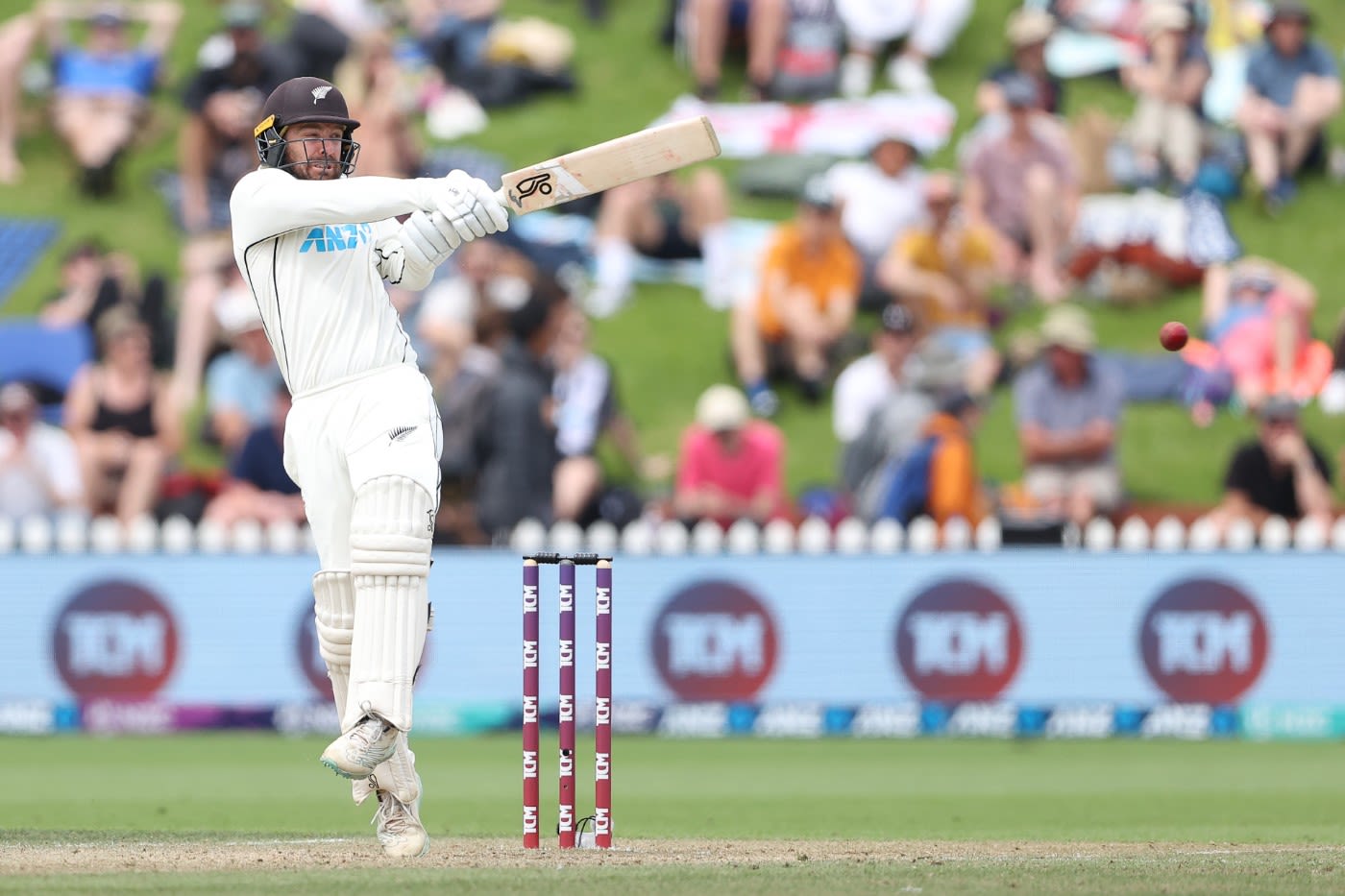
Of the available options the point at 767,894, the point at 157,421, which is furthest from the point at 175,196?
the point at 767,894

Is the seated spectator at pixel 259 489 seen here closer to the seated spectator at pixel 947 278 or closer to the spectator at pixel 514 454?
the spectator at pixel 514 454

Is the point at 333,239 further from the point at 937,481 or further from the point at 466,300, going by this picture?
the point at 466,300

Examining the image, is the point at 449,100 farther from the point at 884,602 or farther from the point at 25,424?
the point at 884,602

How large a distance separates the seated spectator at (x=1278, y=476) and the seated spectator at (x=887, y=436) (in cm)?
190

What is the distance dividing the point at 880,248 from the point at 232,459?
4895 millimetres

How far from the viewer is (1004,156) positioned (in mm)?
16641

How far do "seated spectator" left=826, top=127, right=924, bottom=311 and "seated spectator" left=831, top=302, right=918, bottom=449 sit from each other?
24.5 inches

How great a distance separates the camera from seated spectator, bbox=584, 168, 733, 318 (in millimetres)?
16938

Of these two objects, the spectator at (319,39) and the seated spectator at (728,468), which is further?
the spectator at (319,39)

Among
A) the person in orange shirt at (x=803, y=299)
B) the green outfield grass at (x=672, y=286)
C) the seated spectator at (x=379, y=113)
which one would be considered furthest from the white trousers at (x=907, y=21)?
the seated spectator at (x=379, y=113)

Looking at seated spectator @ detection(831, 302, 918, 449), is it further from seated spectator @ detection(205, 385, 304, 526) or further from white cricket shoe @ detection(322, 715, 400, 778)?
white cricket shoe @ detection(322, 715, 400, 778)

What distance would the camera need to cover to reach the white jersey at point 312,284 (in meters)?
6.91

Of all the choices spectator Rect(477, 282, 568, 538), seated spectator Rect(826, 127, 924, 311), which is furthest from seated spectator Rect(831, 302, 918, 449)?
spectator Rect(477, 282, 568, 538)

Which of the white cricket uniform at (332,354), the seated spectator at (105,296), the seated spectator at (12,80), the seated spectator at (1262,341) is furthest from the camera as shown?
the seated spectator at (12,80)
